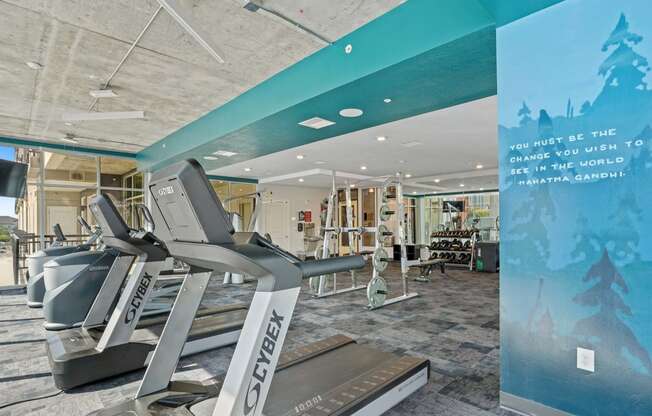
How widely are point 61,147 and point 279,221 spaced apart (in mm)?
6791

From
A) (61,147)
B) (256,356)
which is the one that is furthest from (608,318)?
(61,147)

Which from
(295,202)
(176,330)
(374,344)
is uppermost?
(295,202)

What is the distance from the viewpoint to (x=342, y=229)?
5.89 meters

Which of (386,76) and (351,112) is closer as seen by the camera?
(386,76)

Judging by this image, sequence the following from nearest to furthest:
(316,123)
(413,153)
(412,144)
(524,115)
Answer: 1. (524,115)
2. (316,123)
3. (412,144)
4. (413,153)

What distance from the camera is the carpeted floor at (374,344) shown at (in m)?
2.34

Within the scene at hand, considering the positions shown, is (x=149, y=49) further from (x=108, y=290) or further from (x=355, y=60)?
(x=108, y=290)

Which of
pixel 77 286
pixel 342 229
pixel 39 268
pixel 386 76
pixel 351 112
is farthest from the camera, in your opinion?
pixel 342 229

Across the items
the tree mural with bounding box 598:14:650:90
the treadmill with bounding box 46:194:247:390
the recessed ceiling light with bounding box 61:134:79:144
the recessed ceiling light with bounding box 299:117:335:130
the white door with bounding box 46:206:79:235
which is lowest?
the treadmill with bounding box 46:194:247:390

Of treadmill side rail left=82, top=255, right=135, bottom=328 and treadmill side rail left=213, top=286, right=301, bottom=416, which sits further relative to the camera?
treadmill side rail left=82, top=255, right=135, bottom=328

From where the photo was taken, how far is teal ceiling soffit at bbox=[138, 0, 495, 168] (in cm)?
246

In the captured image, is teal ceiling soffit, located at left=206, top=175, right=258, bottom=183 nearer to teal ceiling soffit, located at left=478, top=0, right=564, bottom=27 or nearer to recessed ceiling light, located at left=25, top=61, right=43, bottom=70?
recessed ceiling light, located at left=25, top=61, right=43, bottom=70

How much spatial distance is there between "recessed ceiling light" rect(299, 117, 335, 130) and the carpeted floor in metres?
2.59

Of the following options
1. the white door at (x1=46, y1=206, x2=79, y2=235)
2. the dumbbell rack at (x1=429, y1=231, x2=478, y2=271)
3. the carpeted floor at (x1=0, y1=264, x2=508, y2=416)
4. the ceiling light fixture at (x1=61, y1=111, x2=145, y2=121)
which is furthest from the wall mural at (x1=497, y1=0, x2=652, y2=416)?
the white door at (x1=46, y1=206, x2=79, y2=235)
